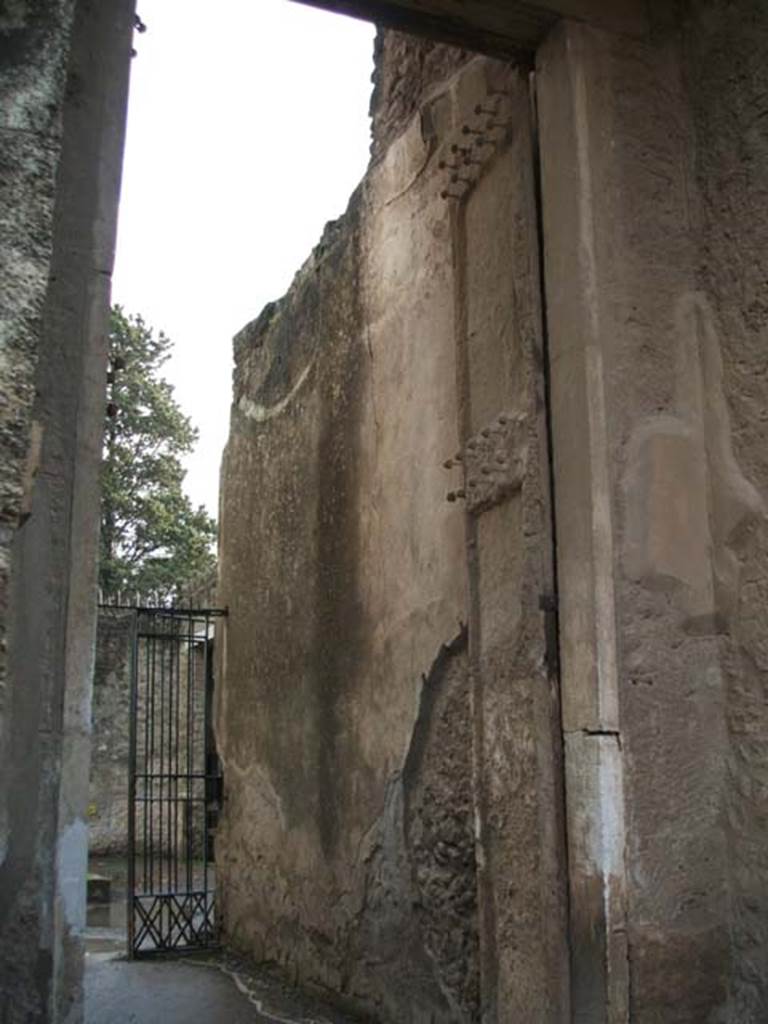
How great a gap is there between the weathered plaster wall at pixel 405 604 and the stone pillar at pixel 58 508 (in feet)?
4.32

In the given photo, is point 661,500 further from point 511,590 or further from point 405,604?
point 405,604

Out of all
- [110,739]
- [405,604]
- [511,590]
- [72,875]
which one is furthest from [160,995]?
[110,739]

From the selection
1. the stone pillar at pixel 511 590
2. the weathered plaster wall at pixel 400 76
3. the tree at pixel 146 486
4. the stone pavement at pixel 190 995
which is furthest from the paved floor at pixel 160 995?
the tree at pixel 146 486

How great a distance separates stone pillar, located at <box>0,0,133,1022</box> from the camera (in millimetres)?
2295

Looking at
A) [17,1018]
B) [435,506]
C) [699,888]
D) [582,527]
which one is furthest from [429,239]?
[17,1018]

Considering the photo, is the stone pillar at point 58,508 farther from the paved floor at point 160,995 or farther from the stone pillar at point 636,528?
the paved floor at point 160,995

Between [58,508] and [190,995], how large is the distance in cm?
395

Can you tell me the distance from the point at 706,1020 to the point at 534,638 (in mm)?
1092

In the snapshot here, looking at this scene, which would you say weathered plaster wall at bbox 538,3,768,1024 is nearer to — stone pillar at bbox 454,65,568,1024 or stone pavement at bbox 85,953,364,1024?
stone pillar at bbox 454,65,568,1024

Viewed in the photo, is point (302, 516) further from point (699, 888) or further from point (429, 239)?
point (699, 888)

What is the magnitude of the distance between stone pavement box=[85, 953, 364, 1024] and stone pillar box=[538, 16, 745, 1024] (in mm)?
2507

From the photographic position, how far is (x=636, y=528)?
10.2ft

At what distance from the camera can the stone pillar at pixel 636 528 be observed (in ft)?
9.69

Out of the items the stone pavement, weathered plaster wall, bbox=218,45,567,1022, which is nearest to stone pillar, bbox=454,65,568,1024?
weathered plaster wall, bbox=218,45,567,1022
